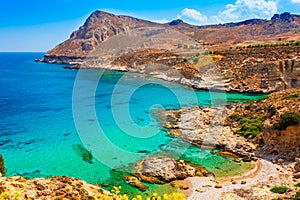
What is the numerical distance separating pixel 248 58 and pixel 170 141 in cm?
4580

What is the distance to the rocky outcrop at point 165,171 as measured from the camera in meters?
21.5

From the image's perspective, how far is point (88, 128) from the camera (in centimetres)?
3578

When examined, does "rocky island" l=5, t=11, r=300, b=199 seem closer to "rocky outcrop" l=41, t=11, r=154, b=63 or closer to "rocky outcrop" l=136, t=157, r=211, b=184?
"rocky outcrop" l=136, t=157, r=211, b=184

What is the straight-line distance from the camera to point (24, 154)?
27469mm

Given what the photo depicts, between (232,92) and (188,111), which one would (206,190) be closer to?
(188,111)

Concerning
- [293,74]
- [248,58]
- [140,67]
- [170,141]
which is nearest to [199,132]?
[170,141]

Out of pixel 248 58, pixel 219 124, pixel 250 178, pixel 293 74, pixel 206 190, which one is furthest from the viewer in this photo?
pixel 248 58

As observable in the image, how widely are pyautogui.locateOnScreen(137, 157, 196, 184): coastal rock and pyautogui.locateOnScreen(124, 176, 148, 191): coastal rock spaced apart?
55 cm

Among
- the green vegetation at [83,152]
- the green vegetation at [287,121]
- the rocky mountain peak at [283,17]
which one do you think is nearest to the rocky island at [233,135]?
the green vegetation at [287,121]

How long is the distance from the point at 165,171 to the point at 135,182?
101 inches

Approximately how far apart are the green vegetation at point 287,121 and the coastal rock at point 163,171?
898cm

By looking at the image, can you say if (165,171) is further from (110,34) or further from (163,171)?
(110,34)

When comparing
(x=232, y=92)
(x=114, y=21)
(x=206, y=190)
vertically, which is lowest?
(x=206, y=190)

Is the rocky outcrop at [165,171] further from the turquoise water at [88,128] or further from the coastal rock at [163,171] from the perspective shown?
the turquoise water at [88,128]
